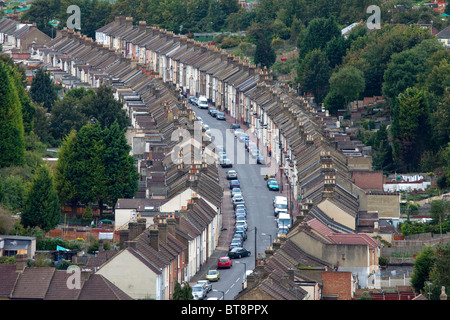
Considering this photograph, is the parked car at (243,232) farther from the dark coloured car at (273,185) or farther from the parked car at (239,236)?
the dark coloured car at (273,185)

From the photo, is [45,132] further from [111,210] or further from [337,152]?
[337,152]

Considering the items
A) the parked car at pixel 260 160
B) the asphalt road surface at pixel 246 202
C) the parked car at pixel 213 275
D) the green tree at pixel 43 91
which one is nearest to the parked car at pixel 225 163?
the asphalt road surface at pixel 246 202

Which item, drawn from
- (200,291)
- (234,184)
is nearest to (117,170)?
(234,184)

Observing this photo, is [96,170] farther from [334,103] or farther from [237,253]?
[334,103]

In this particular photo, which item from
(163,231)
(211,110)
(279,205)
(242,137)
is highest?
(211,110)

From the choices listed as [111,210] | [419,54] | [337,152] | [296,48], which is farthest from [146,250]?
[296,48]
